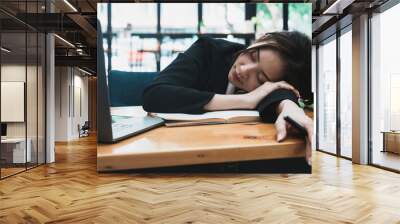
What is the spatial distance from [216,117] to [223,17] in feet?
5.43

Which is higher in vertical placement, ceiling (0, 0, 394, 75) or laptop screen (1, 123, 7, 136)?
ceiling (0, 0, 394, 75)

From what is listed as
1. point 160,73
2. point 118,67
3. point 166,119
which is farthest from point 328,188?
point 118,67

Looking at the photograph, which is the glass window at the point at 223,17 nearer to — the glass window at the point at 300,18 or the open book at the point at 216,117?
the glass window at the point at 300,18

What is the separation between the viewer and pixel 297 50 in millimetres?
6367

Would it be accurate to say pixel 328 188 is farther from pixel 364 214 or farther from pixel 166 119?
pixel 166 119

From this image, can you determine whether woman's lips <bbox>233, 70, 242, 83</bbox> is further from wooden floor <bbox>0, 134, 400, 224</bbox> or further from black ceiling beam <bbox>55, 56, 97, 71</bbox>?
black ceiling beam <bbox>55, 56, 97, 71</bbox>

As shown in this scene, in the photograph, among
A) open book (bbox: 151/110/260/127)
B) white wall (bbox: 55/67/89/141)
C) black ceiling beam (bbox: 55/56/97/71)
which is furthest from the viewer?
white wall (bbox: 55/67/89/141)

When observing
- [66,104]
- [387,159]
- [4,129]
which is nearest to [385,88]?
[387,159]

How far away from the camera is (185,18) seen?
20.9 ft

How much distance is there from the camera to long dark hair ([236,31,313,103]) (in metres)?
6.31

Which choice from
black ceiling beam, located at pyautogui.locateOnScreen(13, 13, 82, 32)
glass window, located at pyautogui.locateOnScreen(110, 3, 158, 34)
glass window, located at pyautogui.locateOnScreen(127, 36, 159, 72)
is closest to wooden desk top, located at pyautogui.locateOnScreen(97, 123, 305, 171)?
glass window, located at pyautogui.locateOnScreen(127, 36, 159, 72)

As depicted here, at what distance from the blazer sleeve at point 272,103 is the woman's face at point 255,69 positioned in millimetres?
243

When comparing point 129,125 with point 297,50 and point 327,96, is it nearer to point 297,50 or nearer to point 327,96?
point 297,50

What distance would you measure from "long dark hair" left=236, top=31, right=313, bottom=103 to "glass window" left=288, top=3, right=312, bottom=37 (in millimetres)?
86
